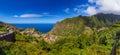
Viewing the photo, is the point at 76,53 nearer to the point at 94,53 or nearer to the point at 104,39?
the point at 94,53

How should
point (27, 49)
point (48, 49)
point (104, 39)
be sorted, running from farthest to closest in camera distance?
point (48, 49), point (104, 39), point (27, 49)

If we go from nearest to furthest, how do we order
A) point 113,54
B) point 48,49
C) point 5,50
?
point 113,54
point 5,50
point 48,49

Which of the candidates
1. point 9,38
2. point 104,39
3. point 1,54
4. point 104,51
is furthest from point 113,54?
point 9,38

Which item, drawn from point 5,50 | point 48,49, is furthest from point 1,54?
point 48,49

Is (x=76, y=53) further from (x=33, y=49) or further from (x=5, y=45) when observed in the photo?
(x=5, y=45)

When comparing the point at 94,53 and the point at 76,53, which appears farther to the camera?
the point at 76,53

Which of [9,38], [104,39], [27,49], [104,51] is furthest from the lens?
[9,38]

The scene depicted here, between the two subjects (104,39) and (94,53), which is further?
(104,39)

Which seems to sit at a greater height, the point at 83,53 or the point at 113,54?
the point at 113,54

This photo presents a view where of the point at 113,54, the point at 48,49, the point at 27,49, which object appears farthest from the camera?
the point at 48,49
